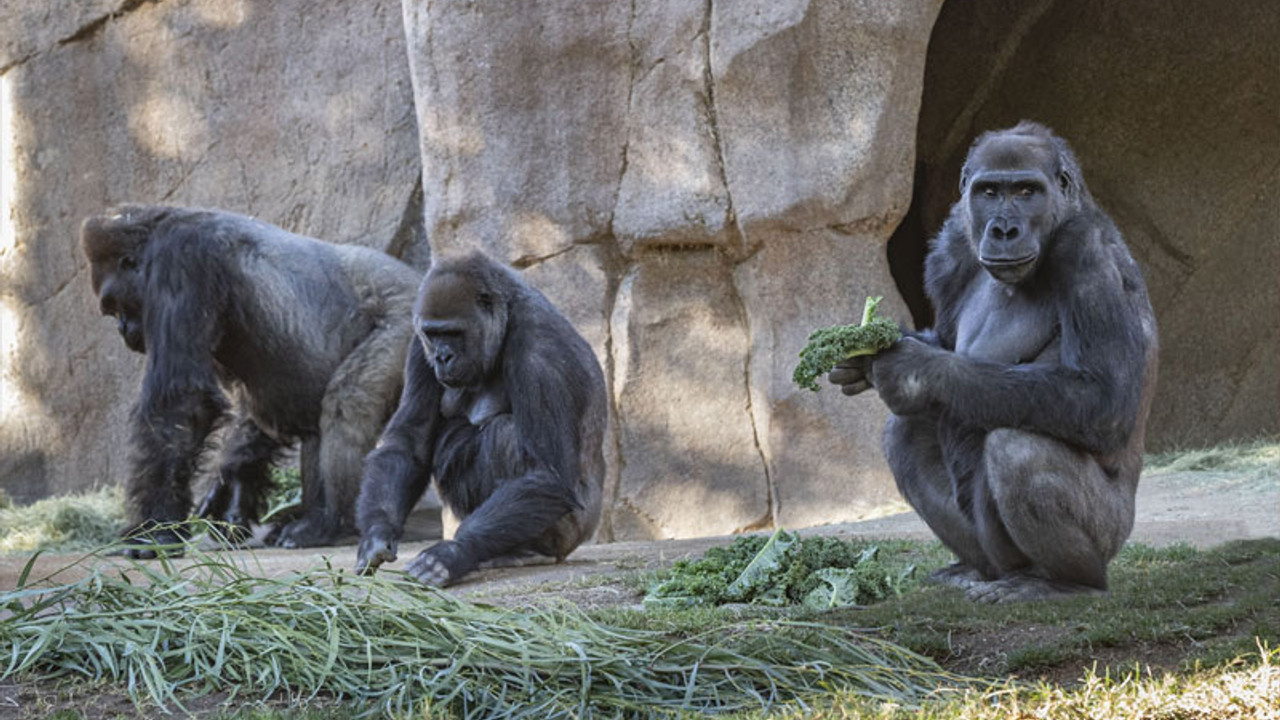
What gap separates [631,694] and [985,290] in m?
1.69

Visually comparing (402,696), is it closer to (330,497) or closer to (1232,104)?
(330,497)

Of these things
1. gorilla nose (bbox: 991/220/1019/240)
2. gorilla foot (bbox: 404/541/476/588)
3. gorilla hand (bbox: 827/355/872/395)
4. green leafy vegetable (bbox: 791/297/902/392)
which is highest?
gorilla nose (bbox: 991/220/1019/240)

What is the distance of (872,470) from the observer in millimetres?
7742

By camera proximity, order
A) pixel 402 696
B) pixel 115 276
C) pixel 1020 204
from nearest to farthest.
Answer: pixel 402 696 < pixel 1020 204 < pixel 115 276

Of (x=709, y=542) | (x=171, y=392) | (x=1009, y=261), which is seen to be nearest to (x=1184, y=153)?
(x=709, y=542)

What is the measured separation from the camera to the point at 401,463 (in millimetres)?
5414

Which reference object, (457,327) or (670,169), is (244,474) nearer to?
(670,169)

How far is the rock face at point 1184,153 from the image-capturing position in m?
9.18

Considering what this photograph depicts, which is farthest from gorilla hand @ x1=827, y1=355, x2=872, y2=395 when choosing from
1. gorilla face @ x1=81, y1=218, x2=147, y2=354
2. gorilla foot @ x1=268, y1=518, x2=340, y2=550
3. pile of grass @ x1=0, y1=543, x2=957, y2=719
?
gorilla face @ x1=81, y1=218, x2=147, y2=354

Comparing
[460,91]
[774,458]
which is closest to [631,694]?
[774,458]

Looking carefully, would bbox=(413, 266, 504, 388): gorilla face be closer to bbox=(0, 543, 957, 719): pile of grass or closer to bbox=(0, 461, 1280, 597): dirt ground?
bbox=(0, 461, 1280, 597): dirt ground

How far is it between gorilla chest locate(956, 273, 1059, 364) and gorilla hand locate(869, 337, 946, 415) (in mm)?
143

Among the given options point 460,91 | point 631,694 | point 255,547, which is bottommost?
point 255,547

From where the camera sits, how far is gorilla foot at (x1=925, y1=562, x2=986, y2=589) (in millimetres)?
4219
